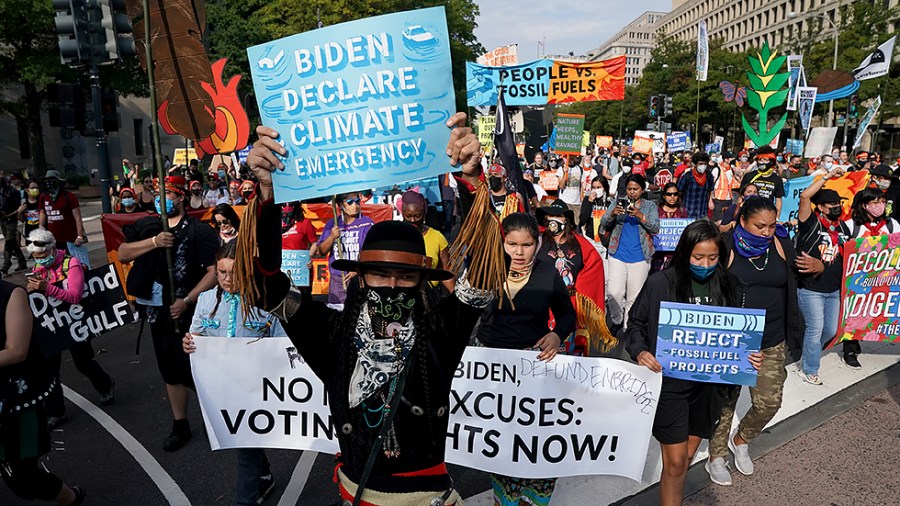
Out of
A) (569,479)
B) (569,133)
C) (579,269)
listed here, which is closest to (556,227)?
(579,269)

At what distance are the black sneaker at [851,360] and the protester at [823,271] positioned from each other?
679mm

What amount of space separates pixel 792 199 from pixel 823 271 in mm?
4618

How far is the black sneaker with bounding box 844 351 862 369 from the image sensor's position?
6.53 meters

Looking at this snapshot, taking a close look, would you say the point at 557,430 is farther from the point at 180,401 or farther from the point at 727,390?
the point at 180,401

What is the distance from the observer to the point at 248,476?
3.90m

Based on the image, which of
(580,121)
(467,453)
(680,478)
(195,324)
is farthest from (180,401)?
(580,121)

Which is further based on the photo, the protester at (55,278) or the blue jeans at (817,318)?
the blue jeans at (817,318)

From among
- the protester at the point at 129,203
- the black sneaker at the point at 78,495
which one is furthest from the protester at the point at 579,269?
the protester at the point at 129,203

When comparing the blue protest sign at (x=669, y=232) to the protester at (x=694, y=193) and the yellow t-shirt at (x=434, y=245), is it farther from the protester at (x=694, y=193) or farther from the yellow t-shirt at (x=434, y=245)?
the protester at (x=694, y=193)

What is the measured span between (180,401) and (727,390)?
4019mm

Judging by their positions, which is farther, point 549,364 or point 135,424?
point 135,424

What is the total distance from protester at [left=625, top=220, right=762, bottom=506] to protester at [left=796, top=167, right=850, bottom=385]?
2.33m

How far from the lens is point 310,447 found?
3.95 m

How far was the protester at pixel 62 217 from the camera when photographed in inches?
377
